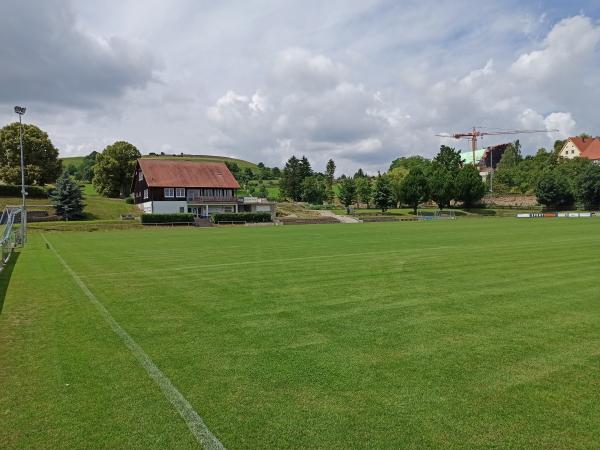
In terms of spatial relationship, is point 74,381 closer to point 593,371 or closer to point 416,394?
point 416,394

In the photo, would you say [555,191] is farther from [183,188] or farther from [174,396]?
[174,396]

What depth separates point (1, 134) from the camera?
71.1 m

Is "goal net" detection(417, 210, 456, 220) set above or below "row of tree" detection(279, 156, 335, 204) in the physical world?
below

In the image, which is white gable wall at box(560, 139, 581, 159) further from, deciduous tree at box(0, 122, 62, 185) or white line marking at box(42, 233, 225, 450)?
white line marking at box(42, 233, 225, 450)

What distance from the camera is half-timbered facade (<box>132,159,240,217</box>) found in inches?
2785

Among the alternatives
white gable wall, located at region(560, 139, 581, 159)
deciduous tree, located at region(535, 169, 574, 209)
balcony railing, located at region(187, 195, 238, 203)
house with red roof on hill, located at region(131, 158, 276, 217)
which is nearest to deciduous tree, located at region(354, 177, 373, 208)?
house with red roof on hill, located at region(131, 158, 276, 217)

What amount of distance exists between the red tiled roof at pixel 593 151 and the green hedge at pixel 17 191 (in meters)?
142

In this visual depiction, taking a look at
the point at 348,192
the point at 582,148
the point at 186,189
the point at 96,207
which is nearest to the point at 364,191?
the point at 348,192

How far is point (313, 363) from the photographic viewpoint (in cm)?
600

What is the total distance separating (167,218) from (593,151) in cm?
13380

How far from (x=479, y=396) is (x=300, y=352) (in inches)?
99.2

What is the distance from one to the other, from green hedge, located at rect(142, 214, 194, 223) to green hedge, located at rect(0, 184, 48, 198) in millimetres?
22566

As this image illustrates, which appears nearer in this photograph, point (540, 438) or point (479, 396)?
point (540, 438)

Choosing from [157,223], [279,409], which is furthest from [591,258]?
[157,223]
